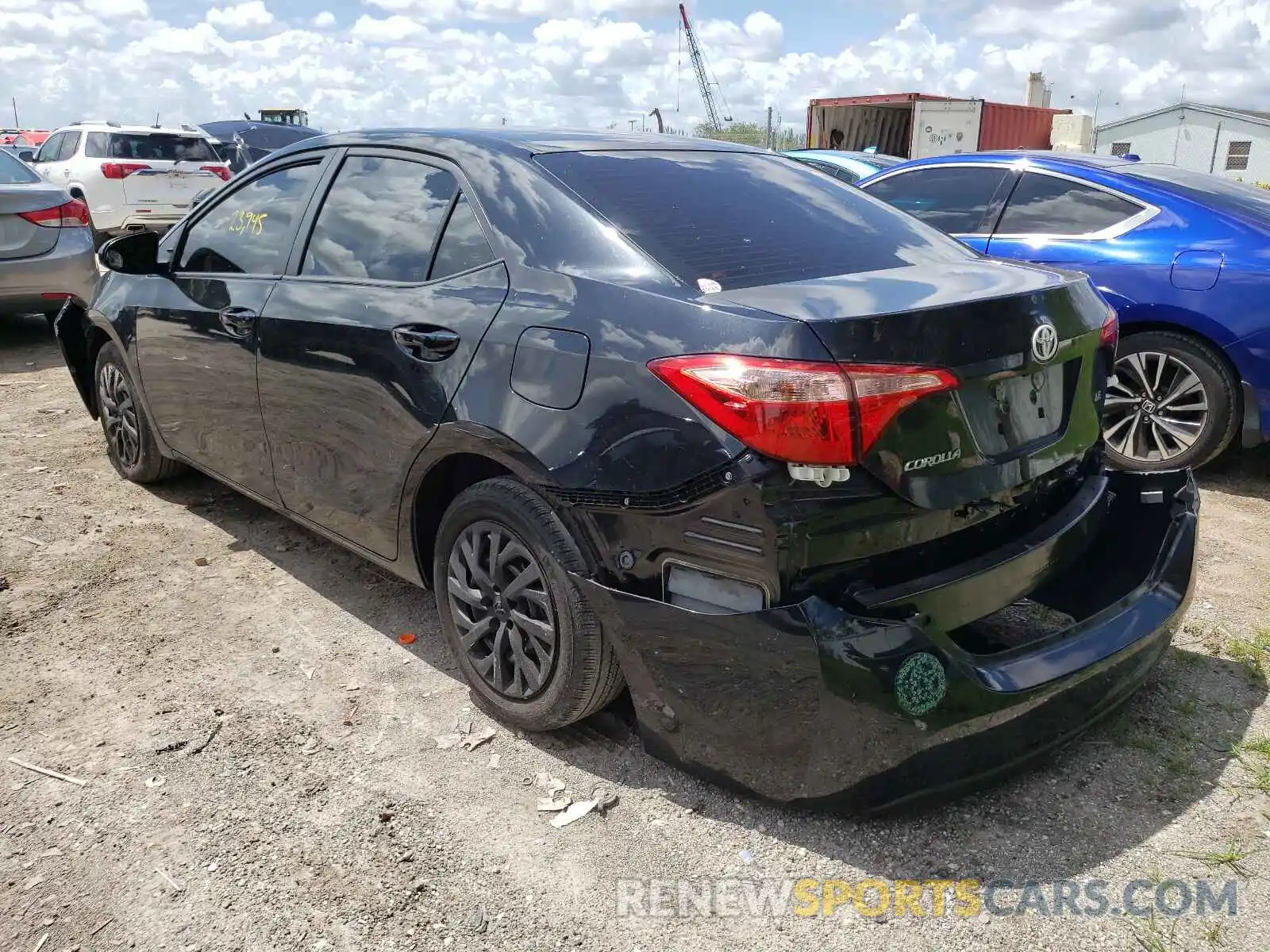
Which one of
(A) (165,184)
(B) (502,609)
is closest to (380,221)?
(B) (502,609)

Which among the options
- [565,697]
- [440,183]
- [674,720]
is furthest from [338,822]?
[440,183]

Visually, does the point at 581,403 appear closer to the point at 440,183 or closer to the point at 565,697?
the point at 565,697

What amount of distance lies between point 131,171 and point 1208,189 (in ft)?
45.0

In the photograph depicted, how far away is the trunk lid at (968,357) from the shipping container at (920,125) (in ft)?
63.1

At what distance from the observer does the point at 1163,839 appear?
8.00 feet

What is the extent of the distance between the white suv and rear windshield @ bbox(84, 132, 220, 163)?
0.04ft

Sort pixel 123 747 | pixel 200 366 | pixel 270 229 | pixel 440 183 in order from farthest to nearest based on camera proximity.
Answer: pixel 200 366, pixel 270 229, pixel 440 183, pixel 123 747

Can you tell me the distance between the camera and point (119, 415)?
194 inches

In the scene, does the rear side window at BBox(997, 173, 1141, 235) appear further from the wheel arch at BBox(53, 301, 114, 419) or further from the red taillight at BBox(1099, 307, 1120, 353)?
the wheel arch at BBox(53, 301, 114, 419)

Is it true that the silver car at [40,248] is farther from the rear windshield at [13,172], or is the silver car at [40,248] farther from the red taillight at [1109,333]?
the red taillight at [1109,333]

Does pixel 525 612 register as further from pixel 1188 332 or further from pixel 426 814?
pixel 1188 332

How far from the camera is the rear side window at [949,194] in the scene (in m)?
5.62

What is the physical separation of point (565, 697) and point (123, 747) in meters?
1.30

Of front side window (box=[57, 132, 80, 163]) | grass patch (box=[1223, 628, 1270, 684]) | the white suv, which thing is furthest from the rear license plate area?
front side window (box=[57, 132, 80, 163])
